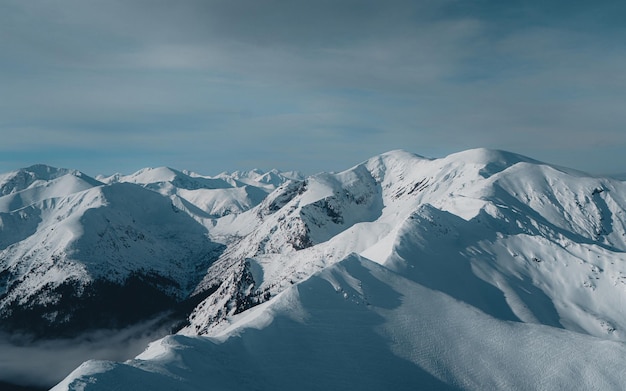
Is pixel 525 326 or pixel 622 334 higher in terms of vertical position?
pixel 525 326

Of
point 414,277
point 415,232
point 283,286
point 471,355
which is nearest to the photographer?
point 471,355

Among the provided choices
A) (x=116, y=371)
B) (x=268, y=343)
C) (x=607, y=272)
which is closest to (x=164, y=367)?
(x=116, y=371)

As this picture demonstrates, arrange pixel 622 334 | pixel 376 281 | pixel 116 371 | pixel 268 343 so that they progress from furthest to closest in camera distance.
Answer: pixel 622 334, pixel 376 281, pixel 268 343, pixel 116 371

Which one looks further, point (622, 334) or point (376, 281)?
point (622, 334)

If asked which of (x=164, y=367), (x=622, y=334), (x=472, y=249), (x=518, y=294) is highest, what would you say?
(x=164, y=367)

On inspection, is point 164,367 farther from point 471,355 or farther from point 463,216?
point 463,216

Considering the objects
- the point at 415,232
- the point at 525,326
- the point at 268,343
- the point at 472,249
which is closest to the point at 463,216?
the point at 472,249

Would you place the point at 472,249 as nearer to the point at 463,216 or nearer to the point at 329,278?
the point at 463,216
